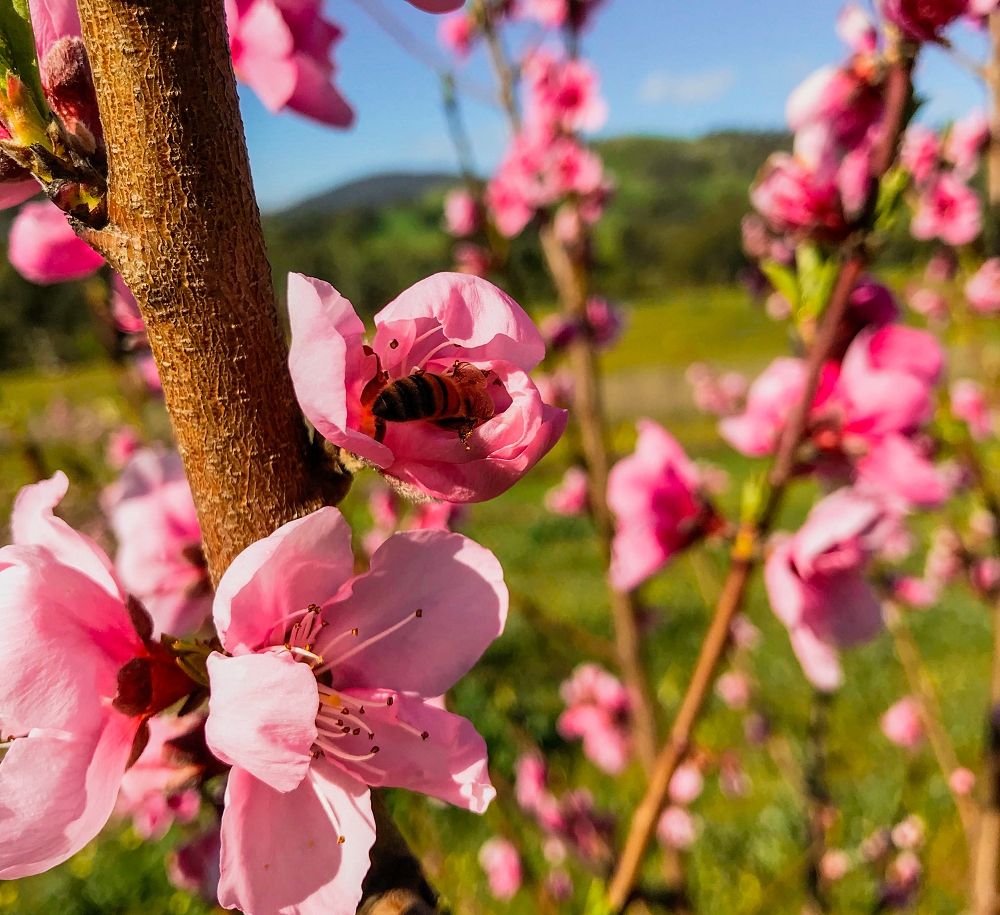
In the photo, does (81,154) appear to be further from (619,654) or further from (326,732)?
(619,654)

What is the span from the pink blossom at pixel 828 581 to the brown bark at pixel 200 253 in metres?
0.65

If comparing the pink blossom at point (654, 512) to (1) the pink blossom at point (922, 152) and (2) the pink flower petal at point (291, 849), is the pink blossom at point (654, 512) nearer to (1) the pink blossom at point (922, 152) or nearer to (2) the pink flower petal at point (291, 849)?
(2) the pink flower petal at point (291, 849)

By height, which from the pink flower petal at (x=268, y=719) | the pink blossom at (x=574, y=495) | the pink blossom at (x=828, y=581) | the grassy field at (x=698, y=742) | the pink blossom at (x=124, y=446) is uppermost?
the pink flower petal at (x=268, y=719)

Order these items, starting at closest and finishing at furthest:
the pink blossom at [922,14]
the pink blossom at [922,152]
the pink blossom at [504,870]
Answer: the pink blossom at [922,14] → the pink blossom at [922,152] → the pink blossom at [504,870]

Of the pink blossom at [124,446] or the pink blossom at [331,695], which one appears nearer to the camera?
the pink blossom at [331,695]

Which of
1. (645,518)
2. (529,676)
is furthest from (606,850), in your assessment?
(529,676)

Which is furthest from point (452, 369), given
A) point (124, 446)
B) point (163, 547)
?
point (124, 446)

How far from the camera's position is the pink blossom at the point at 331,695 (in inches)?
17.2

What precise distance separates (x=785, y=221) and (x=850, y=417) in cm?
28

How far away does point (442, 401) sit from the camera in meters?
0.50

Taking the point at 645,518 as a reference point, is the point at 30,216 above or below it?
above

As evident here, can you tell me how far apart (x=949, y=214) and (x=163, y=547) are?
250 cm

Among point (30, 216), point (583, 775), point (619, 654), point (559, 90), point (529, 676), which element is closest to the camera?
point (30, 216)

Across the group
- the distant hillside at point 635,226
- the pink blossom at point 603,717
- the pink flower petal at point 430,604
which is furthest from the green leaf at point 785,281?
the distant hillside at point 635,226
